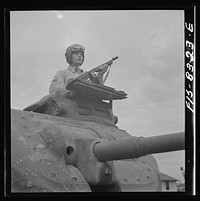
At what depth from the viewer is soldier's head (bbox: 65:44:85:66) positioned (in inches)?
366

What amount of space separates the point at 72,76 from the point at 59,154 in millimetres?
2383

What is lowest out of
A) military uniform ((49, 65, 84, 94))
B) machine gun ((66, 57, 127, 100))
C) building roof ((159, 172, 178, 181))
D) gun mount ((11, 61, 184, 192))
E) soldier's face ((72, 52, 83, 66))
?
building roof ((159, 172, 178, 181))

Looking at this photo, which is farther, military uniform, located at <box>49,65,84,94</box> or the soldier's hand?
the soldier's hand

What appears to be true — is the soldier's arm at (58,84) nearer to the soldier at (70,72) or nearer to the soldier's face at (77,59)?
the soldier at (70,72)

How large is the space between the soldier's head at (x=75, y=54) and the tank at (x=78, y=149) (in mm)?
1122

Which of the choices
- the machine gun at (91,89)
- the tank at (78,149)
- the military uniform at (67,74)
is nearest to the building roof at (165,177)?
the tank at (78,149)

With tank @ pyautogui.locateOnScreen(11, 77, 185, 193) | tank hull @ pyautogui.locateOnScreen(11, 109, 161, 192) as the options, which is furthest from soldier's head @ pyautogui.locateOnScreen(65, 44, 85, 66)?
tank hull @ pyautogui.locateOnScreen(11, 109, 161, 192)

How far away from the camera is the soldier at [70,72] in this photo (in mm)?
8695

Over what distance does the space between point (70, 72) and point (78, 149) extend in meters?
2.32

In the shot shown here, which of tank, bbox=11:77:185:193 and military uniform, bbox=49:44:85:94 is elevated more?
military uniform, bbox=49:44:85:94

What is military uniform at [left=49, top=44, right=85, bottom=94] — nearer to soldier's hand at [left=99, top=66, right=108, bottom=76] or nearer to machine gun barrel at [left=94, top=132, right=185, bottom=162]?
soldier's hand at [left=99, top=66, right=108, bottom=76]

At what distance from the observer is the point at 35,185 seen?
6.64 meters

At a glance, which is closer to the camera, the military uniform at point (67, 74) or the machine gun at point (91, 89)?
the machine gun at point (91, 89)
